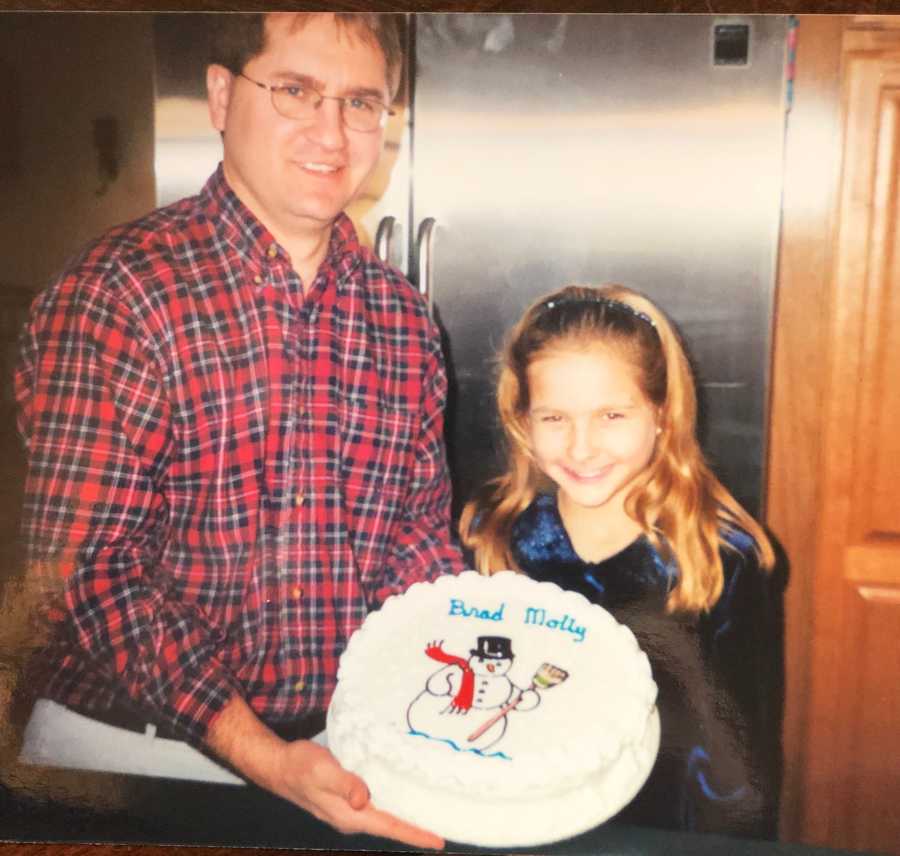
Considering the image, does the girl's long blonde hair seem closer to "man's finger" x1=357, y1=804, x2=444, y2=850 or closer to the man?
the man

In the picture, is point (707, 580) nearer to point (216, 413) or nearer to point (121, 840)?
point (216, 413)

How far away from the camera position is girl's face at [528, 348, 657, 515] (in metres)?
1.29

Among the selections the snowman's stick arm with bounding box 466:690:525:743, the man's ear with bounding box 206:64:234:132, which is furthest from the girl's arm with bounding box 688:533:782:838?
the man's ear with bounding box 206:64:234:132

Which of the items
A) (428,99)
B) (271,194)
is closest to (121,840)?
(271,194)

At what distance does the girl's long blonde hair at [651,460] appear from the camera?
50.7 inches

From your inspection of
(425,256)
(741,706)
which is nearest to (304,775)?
(741,706)

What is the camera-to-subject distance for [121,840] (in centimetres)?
144

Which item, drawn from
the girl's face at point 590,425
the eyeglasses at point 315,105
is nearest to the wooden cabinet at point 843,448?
the girl's face at point 590,425

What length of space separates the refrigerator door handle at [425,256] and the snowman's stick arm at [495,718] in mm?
517

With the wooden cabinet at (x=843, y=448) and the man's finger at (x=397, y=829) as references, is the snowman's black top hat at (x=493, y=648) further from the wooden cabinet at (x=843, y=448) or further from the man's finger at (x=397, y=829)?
the wooden cabinet at (x=843, y=448)

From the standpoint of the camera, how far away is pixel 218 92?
129 centimetres

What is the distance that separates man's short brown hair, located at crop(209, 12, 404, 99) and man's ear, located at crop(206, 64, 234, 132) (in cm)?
2

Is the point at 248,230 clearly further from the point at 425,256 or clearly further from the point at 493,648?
the point at 493,648

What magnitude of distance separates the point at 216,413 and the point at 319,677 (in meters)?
0.37
